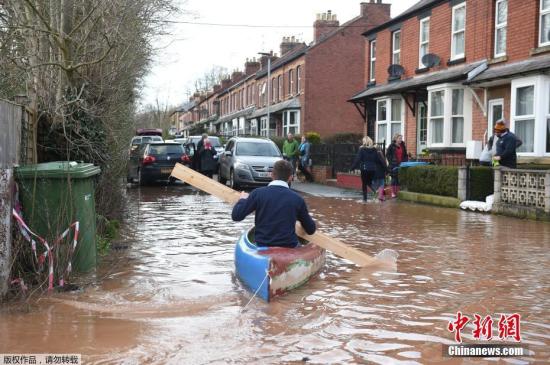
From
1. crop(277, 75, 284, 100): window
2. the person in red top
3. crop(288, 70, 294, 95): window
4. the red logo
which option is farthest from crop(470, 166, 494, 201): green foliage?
crop(277, 75, 284, 100): window

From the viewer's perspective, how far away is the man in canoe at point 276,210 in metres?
7.29

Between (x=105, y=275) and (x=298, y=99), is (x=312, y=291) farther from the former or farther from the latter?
(x=298, y=99)

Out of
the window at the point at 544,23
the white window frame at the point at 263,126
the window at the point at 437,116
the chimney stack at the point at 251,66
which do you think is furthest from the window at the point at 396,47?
the chimney stack at the point at 251,66

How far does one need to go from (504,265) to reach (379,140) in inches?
762

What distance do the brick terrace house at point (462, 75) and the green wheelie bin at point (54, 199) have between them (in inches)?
523

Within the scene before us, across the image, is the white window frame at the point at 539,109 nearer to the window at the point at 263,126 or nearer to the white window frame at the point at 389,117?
the white window frame at the point at 389,117

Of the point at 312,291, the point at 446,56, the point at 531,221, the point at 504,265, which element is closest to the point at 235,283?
the point at 312,291

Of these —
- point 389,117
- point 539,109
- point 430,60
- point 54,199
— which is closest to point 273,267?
point 54,199

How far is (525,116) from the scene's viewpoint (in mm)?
17578

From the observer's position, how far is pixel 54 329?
5625 millimetres

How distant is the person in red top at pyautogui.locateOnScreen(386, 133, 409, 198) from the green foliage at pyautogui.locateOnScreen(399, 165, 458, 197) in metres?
0.19

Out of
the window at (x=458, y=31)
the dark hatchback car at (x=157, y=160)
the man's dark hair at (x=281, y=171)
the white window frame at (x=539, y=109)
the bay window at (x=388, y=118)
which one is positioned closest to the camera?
the man's dark hair at (x=281, y=171)

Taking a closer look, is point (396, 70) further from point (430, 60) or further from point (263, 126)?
point (263, 126)

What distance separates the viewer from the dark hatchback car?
2227 cm
